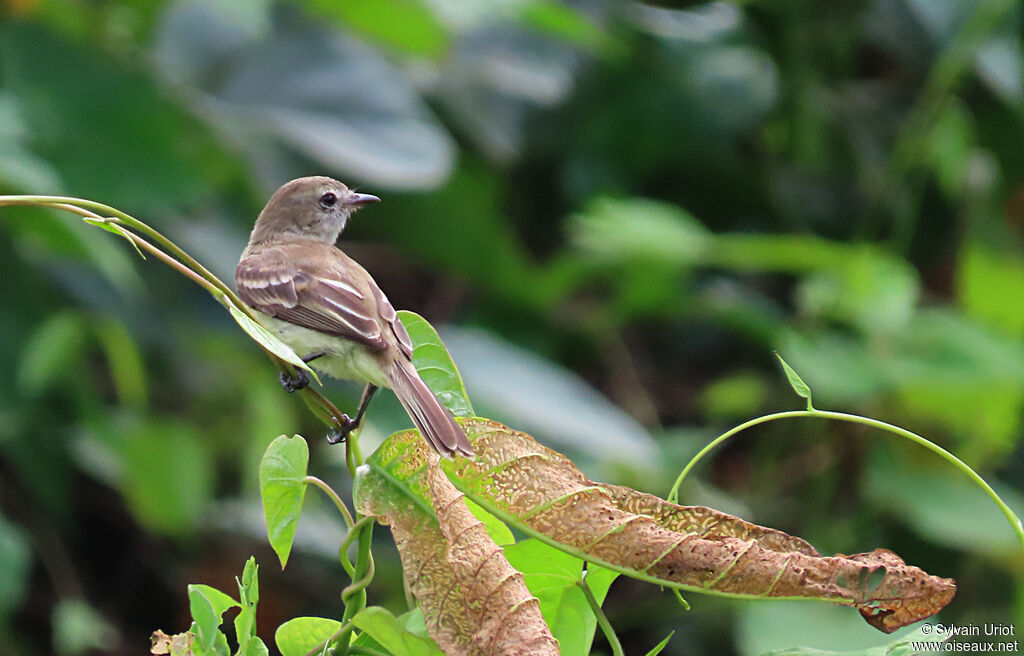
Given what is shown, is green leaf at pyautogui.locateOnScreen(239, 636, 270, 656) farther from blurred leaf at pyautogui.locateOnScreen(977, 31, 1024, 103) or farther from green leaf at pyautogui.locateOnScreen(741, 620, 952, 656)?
blurred leaf at pyautogui.locateOnScreen(977, 31, 1024, 103)

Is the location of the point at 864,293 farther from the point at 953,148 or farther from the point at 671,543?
the point at 671,543

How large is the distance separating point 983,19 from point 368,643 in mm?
4360

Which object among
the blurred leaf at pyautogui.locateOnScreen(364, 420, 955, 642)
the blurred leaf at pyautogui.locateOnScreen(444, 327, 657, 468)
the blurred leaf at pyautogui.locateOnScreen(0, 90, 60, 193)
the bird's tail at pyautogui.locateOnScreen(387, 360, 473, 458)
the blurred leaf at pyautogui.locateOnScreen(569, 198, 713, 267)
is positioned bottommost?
the blurred leaf at pyautogui.locateOnScreen(444, 327, 657, 468)

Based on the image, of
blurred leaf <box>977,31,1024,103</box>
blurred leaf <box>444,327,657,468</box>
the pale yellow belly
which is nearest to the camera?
the pale yellow belly

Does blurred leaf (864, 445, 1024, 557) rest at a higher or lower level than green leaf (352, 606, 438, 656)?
lower

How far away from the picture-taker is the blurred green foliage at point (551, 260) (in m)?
4.37

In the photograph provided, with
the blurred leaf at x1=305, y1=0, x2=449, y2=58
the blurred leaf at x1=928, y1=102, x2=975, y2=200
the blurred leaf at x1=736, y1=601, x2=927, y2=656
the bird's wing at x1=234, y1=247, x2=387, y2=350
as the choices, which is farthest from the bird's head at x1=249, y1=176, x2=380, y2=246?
the blurred leaf at x1=928, y1=102, x2=975, y2=200

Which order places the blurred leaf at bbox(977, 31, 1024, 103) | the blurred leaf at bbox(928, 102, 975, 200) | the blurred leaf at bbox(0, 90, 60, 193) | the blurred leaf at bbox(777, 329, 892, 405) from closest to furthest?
the blurred leaf at bbox(0, 90, 60, 193)
the blurred leaf at bbox(777, 329, 892, 405)
the blurred leaf at bbox(977, 31, 1024, 103)
the blurred leaf at bbox(928, 102, 975, 200)

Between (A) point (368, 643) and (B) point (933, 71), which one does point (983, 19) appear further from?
(A) point (368, 643)

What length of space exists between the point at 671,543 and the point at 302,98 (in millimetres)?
→ 4063

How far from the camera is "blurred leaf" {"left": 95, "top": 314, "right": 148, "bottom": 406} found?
4430mm

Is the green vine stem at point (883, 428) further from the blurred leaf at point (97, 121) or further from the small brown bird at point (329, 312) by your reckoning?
the blurred leaf at point (97, 121)

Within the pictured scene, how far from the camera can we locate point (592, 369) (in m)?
6.16

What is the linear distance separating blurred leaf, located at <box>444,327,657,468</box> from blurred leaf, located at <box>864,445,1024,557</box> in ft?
2.84
